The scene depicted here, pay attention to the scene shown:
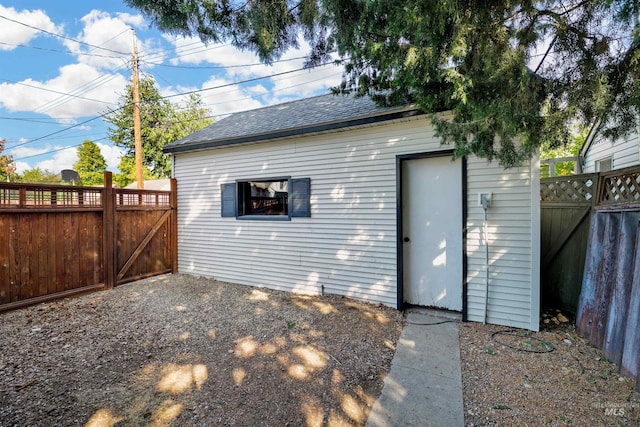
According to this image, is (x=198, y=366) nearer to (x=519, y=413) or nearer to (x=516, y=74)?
(x=519, y=413)

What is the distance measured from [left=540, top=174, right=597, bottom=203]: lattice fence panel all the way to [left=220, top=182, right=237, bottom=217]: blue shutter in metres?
5.53

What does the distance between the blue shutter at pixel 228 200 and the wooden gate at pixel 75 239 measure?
58.4 inches

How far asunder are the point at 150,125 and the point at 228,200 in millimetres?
16234

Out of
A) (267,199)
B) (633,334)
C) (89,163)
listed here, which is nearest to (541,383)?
(633,334)

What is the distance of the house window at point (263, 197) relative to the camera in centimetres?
546

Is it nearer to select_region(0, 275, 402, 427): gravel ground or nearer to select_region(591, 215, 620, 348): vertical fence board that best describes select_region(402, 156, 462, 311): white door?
select_region(0, 275, 402, 427): gravel ground

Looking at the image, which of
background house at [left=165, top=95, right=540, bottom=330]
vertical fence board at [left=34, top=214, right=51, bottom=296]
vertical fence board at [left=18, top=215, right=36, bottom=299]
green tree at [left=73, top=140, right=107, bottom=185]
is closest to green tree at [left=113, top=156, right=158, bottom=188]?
green tree at [left=73, top=140, right=107, bottom=185]

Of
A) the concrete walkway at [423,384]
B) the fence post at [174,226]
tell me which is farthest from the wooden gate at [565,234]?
the fence post at [174,226]

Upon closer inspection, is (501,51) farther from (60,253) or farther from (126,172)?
(126,172)

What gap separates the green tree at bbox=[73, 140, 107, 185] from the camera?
19.6 metres

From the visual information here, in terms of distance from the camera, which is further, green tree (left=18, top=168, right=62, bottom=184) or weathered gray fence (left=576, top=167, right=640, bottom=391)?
green tree (left=18, top=168, right=62, bottom=184)

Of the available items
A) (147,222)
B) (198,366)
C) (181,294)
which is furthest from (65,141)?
(198,366)

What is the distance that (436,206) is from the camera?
418 cm

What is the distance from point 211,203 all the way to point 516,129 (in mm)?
5587
